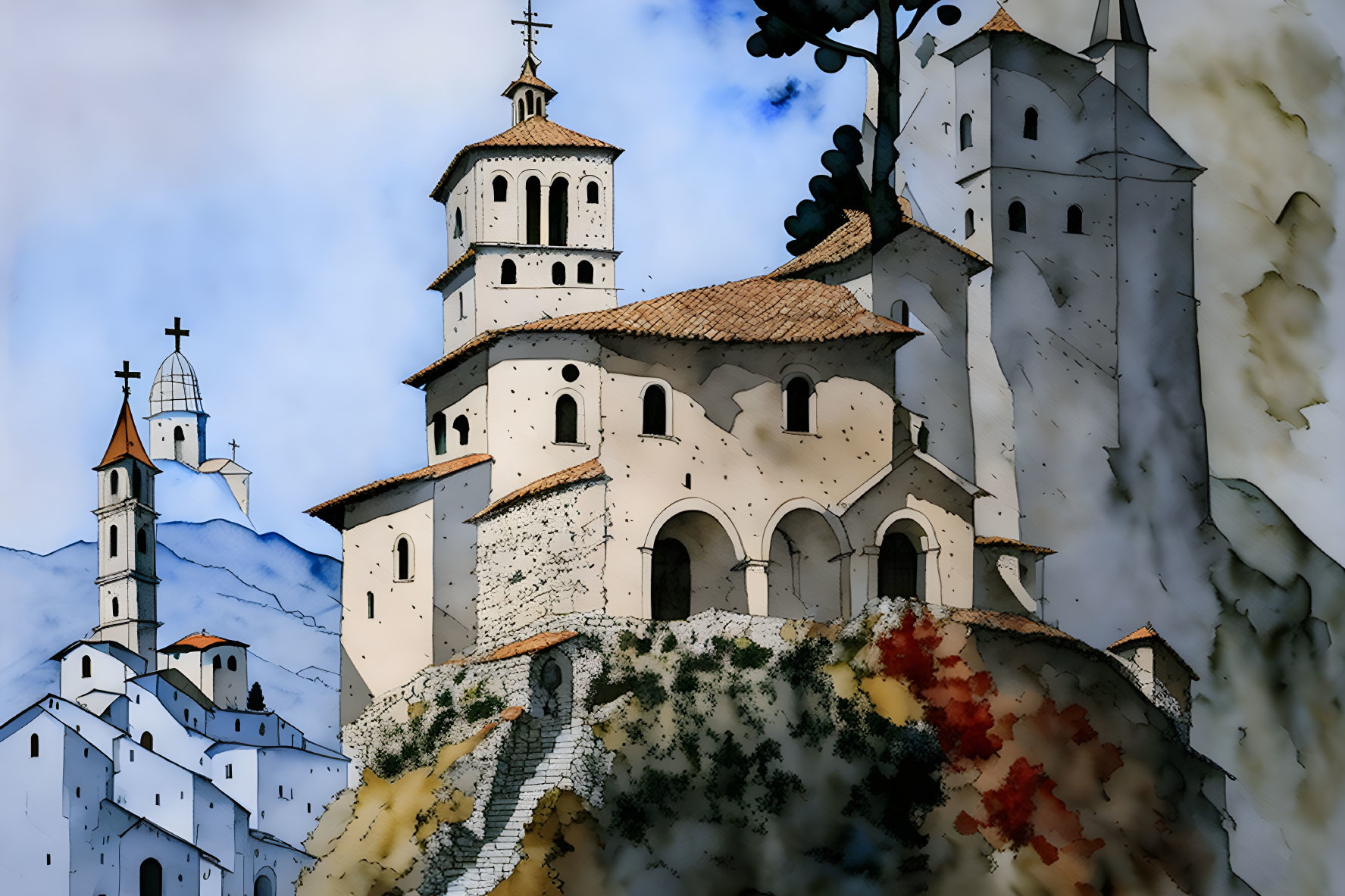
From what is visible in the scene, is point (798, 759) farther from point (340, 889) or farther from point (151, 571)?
point (151, 571)

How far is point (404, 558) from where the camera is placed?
1666cm

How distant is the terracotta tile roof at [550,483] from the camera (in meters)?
16.2

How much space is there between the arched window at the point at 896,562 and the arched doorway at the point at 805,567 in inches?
15.5

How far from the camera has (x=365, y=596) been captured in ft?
52.7

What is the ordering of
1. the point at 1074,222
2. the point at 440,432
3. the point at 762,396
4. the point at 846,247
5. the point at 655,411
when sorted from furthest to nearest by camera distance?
the point at 1074,222, the point at 846,247, the point at 440,432, the point at 762,396, the point at 655,411

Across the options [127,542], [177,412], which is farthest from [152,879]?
[177,412]

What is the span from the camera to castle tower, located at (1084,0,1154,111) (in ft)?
57.0

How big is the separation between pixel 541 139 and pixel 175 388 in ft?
16.3

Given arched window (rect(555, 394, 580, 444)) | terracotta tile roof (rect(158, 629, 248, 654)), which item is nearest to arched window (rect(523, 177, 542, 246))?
arched window (rect(555, 394, 580, 444))

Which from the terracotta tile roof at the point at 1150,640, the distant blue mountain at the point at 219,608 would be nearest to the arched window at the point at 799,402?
the terracotta tile roof at the point at 1150,640

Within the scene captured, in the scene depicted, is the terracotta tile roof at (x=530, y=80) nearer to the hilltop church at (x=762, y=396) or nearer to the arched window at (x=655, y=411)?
the hilltop church at (x=762, y=396)

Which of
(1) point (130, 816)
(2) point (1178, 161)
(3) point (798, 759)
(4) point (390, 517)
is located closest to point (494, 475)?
(4) point (390, 517)

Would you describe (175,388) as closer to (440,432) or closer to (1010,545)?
(440,432)

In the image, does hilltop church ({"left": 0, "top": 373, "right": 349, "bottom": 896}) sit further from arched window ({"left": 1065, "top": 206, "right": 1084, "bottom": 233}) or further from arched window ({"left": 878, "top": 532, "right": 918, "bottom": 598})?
arched window ({"left": 1065, "top": 206, "right": 1084, "bottom": 233})
